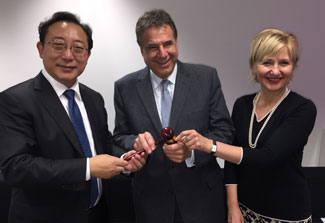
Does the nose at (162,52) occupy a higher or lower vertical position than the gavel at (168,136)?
higher

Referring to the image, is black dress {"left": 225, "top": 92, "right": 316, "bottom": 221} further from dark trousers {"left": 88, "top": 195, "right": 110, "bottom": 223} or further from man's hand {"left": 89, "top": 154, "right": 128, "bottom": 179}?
dark trousers {"left": 88, "top": 195, "right": 110, "bottom": 223}

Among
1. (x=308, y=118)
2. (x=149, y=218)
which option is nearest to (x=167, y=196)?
(x=149, y=218)

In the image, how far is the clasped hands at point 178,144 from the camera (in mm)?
1414

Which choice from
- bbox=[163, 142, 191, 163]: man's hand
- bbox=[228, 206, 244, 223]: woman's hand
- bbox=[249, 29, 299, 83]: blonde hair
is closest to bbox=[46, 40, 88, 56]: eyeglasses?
bbox=[163, 142, 191, 163]: man's hand

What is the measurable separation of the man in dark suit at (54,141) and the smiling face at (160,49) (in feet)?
1.05

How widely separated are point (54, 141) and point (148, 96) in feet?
1.84

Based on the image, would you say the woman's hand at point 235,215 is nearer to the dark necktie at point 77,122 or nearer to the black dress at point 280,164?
the black dress at point 280,164

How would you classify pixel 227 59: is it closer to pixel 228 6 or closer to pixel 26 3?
pixel 228 6

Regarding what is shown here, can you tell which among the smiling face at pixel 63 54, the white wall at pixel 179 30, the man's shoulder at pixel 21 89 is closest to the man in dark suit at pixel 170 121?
the smiling face at pixel 63 54

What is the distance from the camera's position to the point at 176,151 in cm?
144

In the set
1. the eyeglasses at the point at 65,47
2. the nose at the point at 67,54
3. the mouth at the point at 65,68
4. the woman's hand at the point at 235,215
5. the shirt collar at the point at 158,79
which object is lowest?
the woman's hand at the point at 235,215

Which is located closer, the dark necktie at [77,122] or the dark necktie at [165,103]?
the dark necktie at [77,122]

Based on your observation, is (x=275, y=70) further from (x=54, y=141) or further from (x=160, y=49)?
(x=54, y=141)

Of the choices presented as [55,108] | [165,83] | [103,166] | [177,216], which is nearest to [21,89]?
[55,108]
